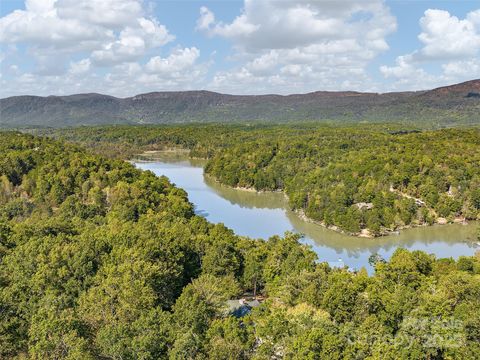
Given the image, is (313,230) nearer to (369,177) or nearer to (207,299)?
(369,177)

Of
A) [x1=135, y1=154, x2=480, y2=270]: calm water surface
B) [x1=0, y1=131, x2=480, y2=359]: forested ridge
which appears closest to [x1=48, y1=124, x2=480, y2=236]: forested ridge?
[x1=135, y1=154, x2=480, y2=270]: calm water surface

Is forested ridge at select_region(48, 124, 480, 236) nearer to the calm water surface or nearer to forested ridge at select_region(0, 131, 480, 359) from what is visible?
the calm water surface

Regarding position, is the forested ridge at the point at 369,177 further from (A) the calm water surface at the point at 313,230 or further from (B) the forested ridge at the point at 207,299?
(B) the forested ridge at the point at 207,299

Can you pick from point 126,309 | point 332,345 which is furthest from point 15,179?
point 332,345

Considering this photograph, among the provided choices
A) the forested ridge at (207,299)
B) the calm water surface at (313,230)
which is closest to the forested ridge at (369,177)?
the calm water surface at (313,230)

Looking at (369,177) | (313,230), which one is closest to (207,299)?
(313,230)

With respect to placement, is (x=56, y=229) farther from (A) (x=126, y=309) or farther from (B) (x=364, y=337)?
(B) (x=364, y=337)
